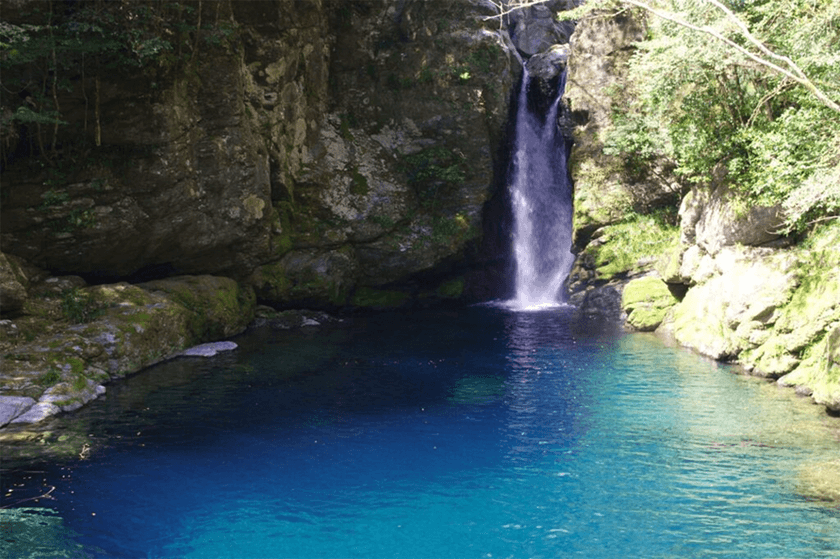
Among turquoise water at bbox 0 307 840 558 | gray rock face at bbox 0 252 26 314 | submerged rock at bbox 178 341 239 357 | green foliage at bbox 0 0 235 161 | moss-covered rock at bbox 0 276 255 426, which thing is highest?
green foliage at bbox 0 0 235 161

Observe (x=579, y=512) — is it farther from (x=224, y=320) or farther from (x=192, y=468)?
(x=224, y=320)

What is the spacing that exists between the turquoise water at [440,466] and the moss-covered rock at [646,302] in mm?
4532

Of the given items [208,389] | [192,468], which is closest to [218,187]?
[208,389]

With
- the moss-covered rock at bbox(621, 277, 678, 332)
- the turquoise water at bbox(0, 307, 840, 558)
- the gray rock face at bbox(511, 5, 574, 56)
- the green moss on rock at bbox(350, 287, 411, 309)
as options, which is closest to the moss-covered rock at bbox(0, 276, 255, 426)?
the turquoise water at bbox(0, 307, 840, 558)

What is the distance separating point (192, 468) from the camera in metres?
9.43

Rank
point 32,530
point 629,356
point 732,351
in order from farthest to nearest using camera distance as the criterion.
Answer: point 629,356 → point 732,351 → point 32,530

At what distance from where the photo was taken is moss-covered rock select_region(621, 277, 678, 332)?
64.7 feet

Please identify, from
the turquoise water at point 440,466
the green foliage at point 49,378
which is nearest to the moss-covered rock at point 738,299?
the turquoise water at point 440,466

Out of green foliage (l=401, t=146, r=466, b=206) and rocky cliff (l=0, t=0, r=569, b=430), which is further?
green foliage (l=401, t=146, r=466, b=206)

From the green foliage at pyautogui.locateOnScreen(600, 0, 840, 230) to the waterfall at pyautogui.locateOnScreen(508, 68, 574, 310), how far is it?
7106 mm

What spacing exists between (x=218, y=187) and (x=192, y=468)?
39.3ft

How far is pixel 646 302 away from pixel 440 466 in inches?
527

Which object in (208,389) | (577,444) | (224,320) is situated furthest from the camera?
(224,320)

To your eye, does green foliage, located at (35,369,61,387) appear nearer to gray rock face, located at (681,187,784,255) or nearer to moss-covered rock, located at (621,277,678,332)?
gray rock face, located at (681,187,784,255)
